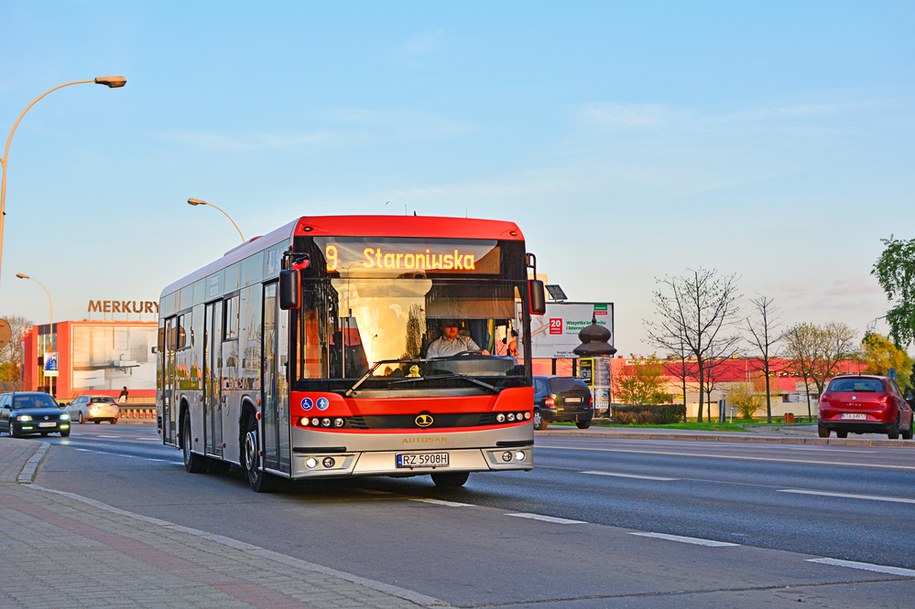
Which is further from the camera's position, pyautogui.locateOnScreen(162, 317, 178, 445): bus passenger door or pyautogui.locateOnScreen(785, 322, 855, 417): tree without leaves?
pyautogui.locateOnScreen(785, 322, 855, 417): tree without leaves

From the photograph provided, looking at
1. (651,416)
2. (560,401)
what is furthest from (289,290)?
(651,416)

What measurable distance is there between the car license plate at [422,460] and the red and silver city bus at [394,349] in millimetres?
13

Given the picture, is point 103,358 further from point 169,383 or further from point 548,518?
point 548,518

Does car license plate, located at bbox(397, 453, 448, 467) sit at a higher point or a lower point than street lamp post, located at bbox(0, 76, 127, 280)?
lower

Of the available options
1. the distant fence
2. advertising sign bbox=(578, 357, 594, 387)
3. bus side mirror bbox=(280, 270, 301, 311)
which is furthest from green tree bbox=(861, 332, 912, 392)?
bus side mirror bbox=(280, 270, 301, 311)

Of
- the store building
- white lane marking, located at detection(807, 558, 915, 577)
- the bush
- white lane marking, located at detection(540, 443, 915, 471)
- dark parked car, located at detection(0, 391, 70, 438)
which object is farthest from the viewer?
the store building

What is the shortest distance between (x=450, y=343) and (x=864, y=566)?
6.00 meters

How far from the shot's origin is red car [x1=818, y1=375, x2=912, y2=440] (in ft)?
99.8

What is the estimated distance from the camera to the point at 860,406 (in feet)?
100

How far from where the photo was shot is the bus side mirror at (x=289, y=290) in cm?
1366

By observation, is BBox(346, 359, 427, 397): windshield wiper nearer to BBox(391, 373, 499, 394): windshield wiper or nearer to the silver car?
BBox(391, 373, 499, 394): windshield wiper

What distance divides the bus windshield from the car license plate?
860mm

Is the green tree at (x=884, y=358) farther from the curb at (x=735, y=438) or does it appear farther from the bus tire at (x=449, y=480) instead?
the bus tire at (x=449, y=480)

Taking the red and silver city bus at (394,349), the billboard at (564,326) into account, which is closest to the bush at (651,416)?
the billboard at (564,326)
